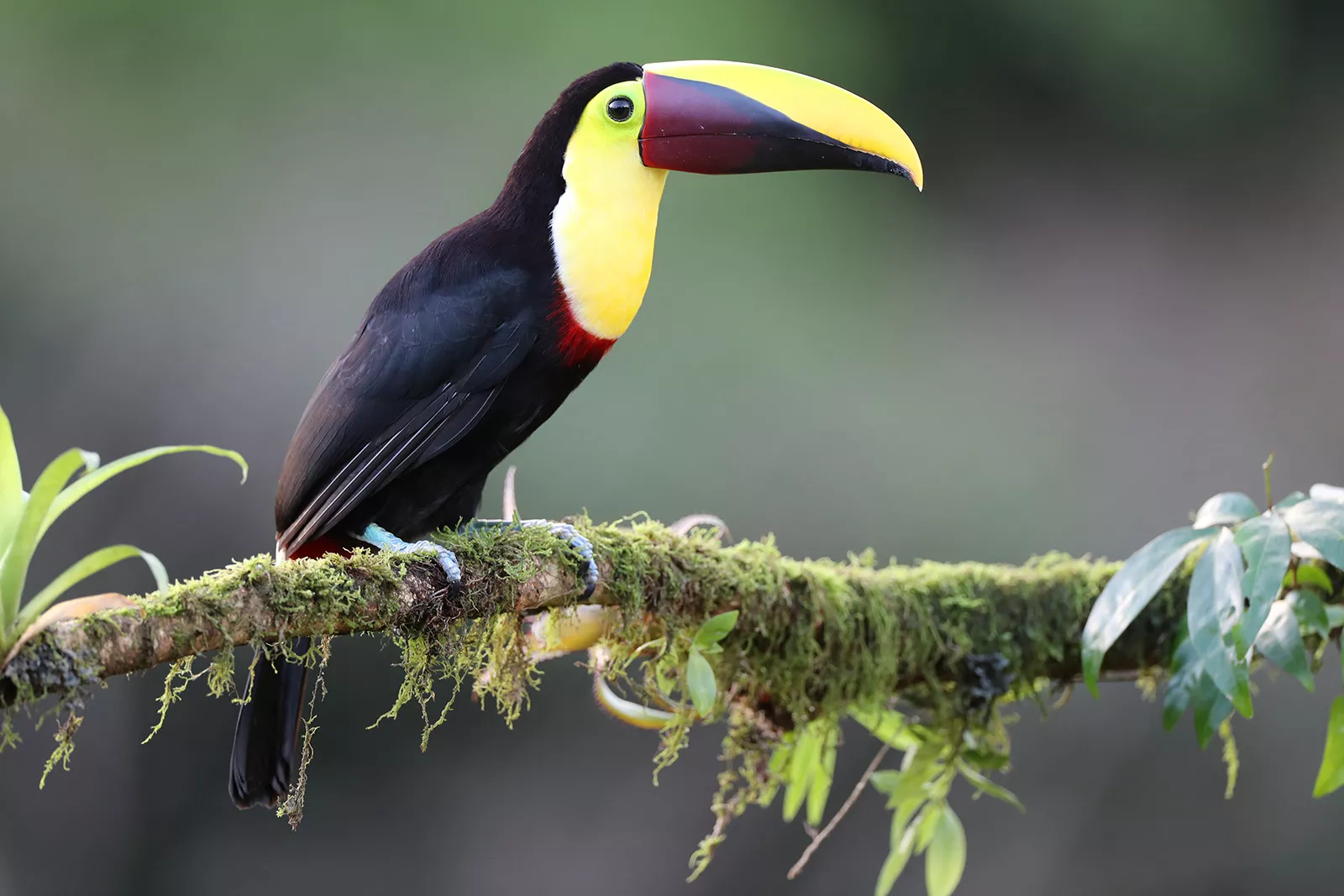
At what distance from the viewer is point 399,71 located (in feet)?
13.6

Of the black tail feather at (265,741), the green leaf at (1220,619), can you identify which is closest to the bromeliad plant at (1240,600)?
the green leaf at (1220,619)

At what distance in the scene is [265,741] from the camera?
5.32ft

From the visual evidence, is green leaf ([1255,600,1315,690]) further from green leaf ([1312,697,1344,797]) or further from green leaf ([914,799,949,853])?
green leaf ([914,799,949,853])

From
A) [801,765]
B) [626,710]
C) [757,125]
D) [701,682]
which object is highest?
[757,125]

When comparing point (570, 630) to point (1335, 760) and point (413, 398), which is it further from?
point (1335, 760)

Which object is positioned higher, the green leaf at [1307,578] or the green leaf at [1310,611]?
the green leaf at [1307,578]

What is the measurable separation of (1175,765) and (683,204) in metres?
2.35

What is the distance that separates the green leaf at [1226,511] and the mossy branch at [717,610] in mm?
260

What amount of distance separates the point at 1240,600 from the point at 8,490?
1.36m

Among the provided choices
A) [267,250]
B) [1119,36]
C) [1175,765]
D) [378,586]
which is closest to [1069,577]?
[378,586]

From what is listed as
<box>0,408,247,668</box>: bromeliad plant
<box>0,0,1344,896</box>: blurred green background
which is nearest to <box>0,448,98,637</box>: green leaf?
<box>0,408,247,668</box>: bromeliad plant

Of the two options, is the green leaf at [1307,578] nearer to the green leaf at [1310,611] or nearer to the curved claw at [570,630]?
the green leaf at [1310,611]

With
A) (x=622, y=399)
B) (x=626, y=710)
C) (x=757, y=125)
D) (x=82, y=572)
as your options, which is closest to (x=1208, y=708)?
(x=626, y=710)

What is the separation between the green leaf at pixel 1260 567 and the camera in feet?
4.75
